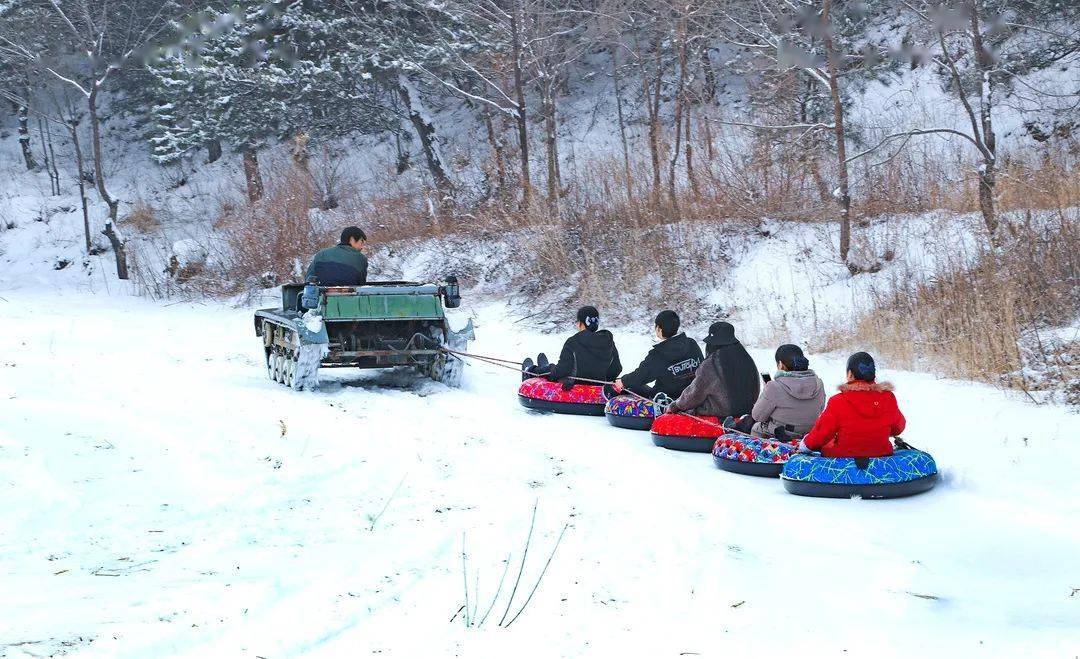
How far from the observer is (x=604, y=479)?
7562 millimetres

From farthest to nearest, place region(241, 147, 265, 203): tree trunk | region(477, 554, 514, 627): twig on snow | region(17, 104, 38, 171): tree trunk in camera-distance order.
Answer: region(17, 104, 38, 171): tree trunk, region(241, 147, 265, 203): tree trunk, region(477, 554, 514, 627): twig on snow

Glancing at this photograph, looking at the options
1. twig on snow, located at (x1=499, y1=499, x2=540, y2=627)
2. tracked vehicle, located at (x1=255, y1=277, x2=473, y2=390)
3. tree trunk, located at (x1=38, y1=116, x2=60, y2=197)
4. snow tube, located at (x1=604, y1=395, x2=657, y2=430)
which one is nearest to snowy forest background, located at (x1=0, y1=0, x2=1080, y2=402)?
tree trunk, located at (x1=38, y1=116, x2=60, y2=197)

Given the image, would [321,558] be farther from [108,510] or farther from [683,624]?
[683,624]

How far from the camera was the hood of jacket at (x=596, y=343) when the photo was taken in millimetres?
10765

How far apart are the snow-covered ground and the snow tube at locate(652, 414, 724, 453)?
7.3 inches

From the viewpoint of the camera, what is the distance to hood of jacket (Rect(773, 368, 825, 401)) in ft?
25.8

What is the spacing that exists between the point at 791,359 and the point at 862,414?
934 mm

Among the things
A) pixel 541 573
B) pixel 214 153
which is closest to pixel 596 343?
pixel 541 573

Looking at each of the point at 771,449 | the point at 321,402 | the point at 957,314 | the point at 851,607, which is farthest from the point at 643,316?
the point at 851,607

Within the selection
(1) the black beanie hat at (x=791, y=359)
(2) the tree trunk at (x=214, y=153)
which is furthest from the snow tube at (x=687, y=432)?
(2) the tree trunk at (x=214, y=153)

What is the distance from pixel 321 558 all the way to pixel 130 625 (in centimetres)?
129

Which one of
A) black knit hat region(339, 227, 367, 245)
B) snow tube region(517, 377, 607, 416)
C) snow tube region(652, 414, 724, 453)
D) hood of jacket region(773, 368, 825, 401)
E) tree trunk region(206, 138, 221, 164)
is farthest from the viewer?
tree trunk region(206, 138, 221, 164)

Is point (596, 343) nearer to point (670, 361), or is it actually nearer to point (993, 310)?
point (670, 361)

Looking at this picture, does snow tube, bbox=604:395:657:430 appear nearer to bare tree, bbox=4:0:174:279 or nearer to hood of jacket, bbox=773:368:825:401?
hood of jacket, bbox=773:368:825:401
